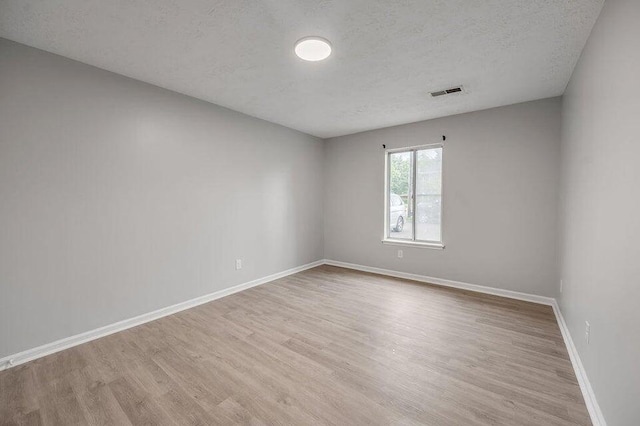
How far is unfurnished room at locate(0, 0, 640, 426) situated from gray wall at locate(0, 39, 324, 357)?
19mm

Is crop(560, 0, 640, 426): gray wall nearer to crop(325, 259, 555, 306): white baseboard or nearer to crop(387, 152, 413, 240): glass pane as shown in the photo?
crop(325, 259, 555, 306): white baseboard

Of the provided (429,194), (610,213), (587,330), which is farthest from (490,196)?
(610,213)

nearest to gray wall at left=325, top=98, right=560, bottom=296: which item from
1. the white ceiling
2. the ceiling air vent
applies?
the white ceiling

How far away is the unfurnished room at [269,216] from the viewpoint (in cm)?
166

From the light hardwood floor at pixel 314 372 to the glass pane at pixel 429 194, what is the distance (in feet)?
4.53

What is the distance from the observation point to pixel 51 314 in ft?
7.55

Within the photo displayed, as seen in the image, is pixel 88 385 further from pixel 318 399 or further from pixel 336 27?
pixel 336 27

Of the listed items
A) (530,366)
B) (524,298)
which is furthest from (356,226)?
(530,366)

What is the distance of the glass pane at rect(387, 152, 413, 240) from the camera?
4.47 m

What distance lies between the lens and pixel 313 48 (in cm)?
217

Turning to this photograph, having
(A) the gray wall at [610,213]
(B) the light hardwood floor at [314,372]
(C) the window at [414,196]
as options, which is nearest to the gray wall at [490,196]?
(C) the window at [414,196]

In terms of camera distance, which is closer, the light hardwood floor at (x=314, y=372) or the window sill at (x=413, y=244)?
the light hardwood floor at (x=314, y=372)

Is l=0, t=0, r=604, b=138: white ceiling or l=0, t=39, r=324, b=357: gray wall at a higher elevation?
l=0, t=0, r=604, b=138: white ceiling

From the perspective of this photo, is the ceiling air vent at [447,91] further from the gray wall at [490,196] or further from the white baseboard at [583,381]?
the white baseboard at [583,381]
